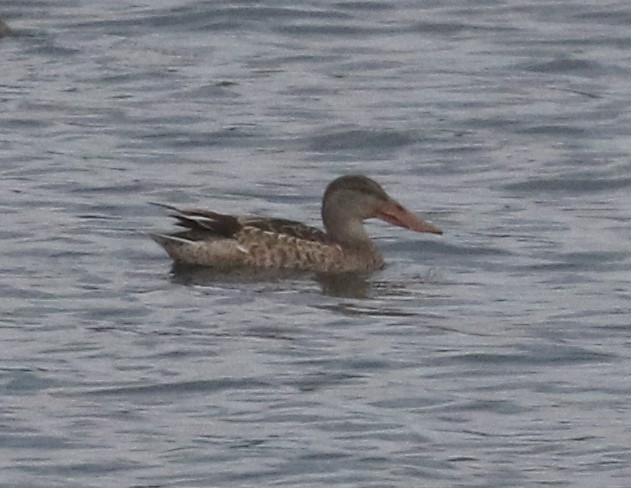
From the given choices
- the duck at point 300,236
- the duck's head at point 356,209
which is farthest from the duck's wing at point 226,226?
the duck's head at point 356,209

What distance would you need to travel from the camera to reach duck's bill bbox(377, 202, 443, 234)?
633 inches

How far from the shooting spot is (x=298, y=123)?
2025 centimetres

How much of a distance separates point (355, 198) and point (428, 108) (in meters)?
4.91

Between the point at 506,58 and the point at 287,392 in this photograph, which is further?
the point at 506,58

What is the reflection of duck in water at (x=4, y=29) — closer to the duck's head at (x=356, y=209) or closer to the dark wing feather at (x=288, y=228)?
the duck's head at (x=356, y=209)

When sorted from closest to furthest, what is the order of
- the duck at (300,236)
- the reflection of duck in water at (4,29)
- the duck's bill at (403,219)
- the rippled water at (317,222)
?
the rippled water at (317,222), the duck at (300,236), the duck's bill at (403,219), the reflection of duck in water at (4,29)

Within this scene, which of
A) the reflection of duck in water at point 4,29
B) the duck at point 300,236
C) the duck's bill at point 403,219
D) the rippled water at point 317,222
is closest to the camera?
the rippled water at point 317,222

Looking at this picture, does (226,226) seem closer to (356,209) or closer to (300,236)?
(300,236)

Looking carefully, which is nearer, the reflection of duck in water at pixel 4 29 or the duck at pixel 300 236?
the duck at pixel 300 236

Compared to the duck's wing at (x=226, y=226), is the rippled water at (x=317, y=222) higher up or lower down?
lower down

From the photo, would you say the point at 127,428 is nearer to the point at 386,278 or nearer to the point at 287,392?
the point at 287,392

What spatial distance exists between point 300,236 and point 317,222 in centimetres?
139

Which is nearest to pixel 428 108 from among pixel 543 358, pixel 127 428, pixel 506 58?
pixel 506 58

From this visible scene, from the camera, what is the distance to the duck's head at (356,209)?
1616 cm
